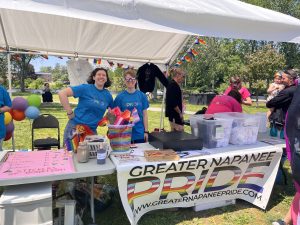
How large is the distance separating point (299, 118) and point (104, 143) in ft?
5.25

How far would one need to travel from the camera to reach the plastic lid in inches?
70.7

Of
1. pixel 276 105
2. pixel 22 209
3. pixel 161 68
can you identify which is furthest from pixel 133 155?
pixel 161 68

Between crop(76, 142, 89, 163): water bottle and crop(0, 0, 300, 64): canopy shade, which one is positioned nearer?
crop(0, 0, 300, 64): canopy shade

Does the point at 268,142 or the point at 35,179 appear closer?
the point at 35,179

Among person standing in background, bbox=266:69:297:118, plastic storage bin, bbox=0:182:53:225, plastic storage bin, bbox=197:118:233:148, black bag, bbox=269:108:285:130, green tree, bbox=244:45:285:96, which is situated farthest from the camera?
green tree, bbox=244:45:285:96

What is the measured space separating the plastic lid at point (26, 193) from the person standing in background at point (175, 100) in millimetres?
2468

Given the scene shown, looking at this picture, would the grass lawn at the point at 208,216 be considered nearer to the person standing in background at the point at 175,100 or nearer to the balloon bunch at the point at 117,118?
the balloon bunch at the point at 117,118

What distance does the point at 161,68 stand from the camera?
4.98 m

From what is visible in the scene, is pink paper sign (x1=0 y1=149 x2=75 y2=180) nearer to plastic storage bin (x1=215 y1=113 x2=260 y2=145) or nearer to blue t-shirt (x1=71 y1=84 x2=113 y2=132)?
blue t-shirt (x1=71 y1=84 x2=113 y2=132)

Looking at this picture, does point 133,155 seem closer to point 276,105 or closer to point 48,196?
point 48,196

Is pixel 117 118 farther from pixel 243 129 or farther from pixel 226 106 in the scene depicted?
pixel 226 106

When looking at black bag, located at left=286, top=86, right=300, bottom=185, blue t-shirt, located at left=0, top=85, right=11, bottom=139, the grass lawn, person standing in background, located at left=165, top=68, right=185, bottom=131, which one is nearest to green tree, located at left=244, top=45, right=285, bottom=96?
person standing in background, located at left=165, top=68, right=185, bottom=131

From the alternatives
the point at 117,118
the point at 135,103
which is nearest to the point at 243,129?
the point at 135,103

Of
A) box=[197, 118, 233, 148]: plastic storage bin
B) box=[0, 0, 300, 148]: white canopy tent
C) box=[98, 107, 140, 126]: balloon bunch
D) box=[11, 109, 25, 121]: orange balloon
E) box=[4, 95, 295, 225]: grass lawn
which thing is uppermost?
box=[0, 0, 300, 148]: white canopy tent
